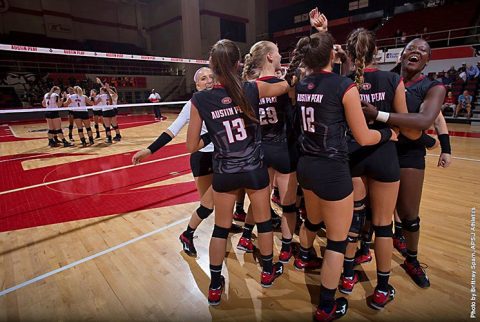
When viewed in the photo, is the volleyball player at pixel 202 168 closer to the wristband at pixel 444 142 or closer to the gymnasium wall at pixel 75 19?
the wristband at pixel 444 142

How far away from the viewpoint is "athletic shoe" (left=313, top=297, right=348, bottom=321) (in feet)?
6.35

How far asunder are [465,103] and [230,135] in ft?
42.6

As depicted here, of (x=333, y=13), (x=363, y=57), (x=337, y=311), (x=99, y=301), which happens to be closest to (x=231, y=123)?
(x=363, y=57)

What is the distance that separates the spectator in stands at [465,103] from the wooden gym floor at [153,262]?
7.78m

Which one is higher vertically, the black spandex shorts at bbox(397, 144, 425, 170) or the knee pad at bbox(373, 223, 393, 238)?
the black spandex shorts at bbox(397, 144, 425, 170)

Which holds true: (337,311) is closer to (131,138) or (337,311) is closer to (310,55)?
(310,55)

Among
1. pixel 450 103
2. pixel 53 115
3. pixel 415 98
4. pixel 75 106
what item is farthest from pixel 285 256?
pixel 450 103

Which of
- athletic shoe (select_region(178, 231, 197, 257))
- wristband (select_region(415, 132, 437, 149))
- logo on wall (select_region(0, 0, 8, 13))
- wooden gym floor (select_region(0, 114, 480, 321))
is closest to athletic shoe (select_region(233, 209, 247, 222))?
wooden gym floor (select_region(0, 114, 480, 321))

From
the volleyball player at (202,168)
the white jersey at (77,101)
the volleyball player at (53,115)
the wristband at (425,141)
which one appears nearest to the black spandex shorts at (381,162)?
the wristband at (425,141)

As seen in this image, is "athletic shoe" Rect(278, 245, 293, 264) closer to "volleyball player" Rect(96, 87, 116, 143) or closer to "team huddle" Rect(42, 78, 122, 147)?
"team huddle" Rect(42, 78, 122, 147)

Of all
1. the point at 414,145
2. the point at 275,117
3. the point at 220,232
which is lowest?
the point at 220,232

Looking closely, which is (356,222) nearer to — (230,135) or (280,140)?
(280,140)

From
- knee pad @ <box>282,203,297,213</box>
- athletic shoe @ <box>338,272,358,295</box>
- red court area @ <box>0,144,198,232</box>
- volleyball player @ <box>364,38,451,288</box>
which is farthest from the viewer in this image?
red court area @ <box>0,144,198,232</box>

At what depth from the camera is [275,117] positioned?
245 cm
